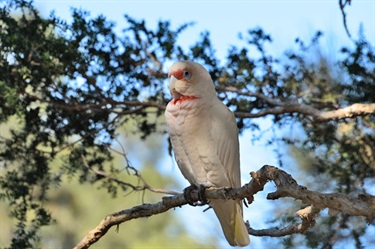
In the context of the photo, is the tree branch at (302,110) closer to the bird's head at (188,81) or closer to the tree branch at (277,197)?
the bird's head at (188,81)

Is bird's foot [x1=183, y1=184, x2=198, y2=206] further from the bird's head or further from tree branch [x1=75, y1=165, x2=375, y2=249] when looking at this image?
the bird's head

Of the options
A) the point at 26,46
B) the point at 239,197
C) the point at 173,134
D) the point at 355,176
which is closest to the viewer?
the point at 239,197

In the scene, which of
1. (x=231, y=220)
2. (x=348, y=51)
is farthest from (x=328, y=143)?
(x=231, y=220)

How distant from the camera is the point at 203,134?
2.70 m

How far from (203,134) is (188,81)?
0.21 metres

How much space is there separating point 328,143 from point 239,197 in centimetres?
159

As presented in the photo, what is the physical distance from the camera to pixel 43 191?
11.0 ft

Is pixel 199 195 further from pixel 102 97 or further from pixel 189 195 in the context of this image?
pixel 102 97

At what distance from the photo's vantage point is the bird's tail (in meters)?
2.73

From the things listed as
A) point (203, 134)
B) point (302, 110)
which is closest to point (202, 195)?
point (203, 134)

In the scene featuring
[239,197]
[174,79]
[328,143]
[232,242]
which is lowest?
[239,197]

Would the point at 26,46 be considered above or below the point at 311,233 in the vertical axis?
above

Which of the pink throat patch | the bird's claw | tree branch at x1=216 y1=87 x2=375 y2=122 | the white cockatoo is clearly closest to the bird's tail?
the white cockatoo

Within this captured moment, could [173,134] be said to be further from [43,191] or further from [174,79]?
[43,191]
